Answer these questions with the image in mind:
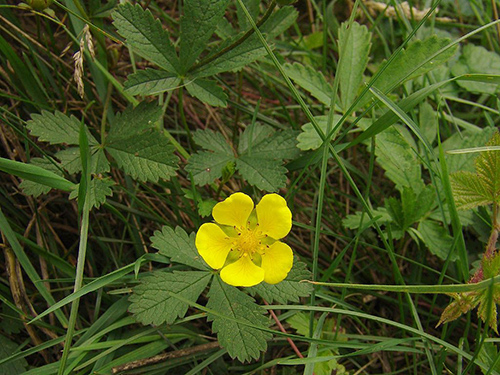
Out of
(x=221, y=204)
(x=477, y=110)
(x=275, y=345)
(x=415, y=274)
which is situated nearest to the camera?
(x=221, y=204)

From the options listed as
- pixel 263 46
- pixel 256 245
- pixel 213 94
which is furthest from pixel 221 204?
pixel 263 46

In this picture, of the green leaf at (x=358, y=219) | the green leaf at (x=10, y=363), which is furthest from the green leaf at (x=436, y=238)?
the green leaf at (x=10, y=363)

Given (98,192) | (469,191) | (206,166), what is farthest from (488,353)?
(98,192)

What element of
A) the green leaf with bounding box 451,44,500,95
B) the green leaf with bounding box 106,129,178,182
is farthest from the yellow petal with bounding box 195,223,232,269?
the green leaf with bounding box 451,44,500,95

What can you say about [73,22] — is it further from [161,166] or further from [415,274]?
[415,274]

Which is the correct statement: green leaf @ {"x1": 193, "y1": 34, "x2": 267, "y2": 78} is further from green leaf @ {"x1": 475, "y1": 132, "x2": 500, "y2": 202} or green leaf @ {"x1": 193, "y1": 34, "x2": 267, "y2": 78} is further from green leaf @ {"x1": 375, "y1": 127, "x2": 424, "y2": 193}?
green leaf @ {"x1": 475, "y1": 132, "x2": 500, "y2": 202}

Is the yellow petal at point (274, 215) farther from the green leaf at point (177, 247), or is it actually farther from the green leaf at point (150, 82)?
the green leaf at point (150, 82)

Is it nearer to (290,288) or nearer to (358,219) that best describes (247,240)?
(290,288)
